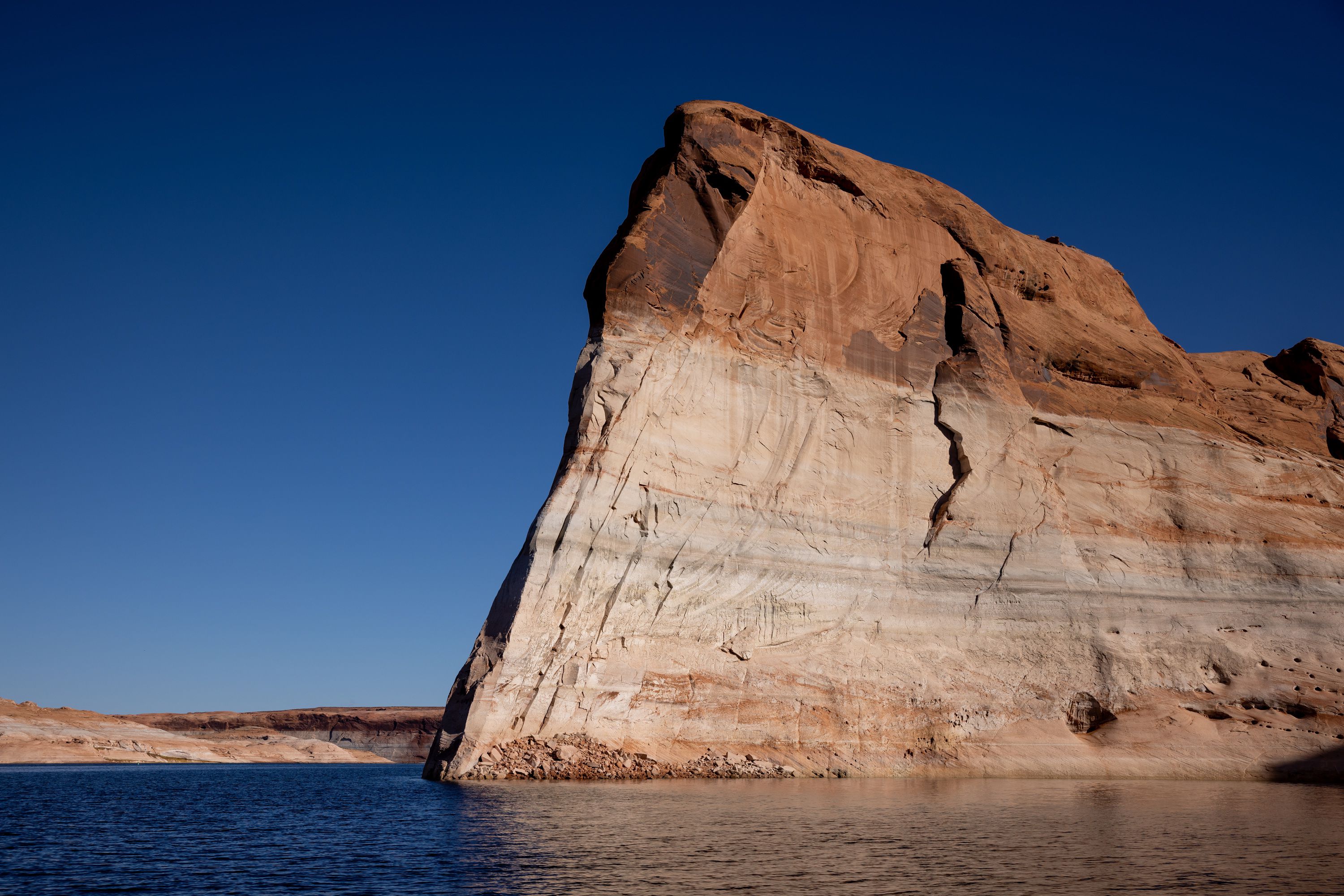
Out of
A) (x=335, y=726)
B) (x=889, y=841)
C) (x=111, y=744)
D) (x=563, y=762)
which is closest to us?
(x=889, y=841)

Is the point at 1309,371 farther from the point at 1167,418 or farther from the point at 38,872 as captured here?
the point at 38,872

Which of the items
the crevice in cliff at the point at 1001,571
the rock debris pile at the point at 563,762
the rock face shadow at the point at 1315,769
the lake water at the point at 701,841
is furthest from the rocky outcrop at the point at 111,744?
the rock face shadow at the point at 1315,769

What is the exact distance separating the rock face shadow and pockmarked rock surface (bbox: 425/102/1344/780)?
91mm

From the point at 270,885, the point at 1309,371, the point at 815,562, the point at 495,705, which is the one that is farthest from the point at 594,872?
the point at 1309,371

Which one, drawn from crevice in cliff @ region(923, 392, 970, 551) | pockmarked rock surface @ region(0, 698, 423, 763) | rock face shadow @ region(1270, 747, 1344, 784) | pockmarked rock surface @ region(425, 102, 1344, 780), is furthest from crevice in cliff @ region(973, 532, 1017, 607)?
pockmarked rock surface @ region(0, 698, 423, 763)

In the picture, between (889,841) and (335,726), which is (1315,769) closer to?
(889,841)

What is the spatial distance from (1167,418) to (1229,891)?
29.1 m

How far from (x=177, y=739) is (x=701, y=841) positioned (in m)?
81.8

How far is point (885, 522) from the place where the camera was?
3350cm

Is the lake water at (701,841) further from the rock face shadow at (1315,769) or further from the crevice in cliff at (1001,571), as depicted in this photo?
the crevice in cliff at (1001,571)

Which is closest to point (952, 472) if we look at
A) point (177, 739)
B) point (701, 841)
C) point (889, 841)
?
point (889, 841)

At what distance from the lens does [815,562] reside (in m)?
31.8

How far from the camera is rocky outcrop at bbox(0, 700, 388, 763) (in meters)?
74.6

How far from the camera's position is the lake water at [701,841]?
41.0 ft
